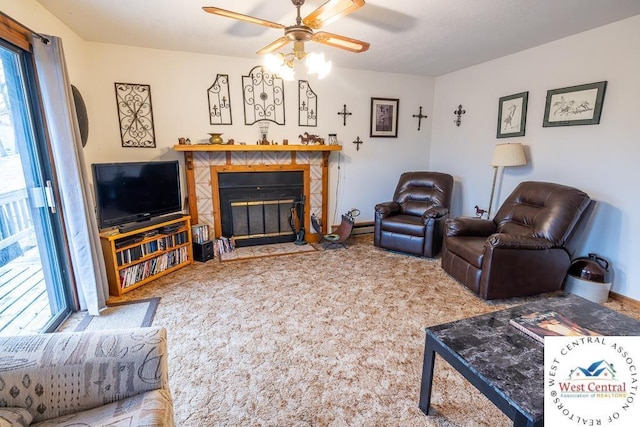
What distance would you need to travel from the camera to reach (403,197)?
4.32 meters

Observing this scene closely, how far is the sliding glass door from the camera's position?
1930 millimetres

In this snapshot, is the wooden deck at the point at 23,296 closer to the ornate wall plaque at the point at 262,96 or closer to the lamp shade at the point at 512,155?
the ornate wall plaque at the point at 262,96

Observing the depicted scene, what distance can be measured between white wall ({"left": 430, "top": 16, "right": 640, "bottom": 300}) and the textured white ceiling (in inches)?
7.3

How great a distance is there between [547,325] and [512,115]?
296cm

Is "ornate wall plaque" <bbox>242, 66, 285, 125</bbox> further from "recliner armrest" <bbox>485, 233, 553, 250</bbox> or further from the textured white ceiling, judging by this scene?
"recliner armrest" <bbox>485, 233, 553, 250</bbox>

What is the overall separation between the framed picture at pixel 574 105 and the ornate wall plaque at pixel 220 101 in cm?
369

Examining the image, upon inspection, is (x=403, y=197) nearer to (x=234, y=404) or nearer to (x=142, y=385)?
(x=234, y=404)

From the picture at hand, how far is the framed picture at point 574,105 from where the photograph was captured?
2775mm

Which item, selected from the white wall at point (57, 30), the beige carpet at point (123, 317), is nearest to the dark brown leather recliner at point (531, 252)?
the beige carpet at point (123, 317)

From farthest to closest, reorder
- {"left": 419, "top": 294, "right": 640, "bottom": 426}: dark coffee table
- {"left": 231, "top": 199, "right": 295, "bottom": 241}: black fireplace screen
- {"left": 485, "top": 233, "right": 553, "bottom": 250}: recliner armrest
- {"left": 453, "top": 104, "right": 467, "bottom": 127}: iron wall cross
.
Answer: {"left": 453, "top": 104, "right": 467, "bottom": 127}: iron wall cross, {"left": 231, "top": 199, "right": 295, "bottom": 241}: black fireplace screen, {"left": 485, "top": 233, "right": 553, "bottom": 250}: recliner armrest, {"left": 419, "top": 294, "right": 640, "bottom": 426}: dark coffee table

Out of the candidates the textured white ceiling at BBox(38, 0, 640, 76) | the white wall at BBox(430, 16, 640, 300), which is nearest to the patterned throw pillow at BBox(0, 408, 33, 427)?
the textured white ceiling at BBox(38, 0, 640, 76)

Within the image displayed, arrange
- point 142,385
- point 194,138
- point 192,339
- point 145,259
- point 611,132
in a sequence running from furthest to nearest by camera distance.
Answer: point 194,138, point 145,259, point 611,132, point 192,339, point 142,385

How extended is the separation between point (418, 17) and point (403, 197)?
233 centimetres

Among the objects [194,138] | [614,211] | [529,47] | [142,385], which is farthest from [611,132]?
[194,138]
